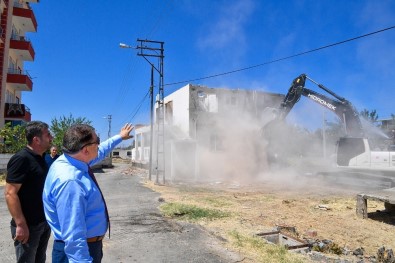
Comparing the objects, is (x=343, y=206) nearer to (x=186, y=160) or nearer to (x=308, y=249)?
(x=308, y=249)

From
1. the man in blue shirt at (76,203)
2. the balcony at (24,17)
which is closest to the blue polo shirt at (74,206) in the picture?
the man in blue shirt at (76,203)

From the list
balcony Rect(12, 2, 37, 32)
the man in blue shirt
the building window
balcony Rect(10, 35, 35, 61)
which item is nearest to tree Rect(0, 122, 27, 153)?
balcony Rect(10, 35, 35, 61)

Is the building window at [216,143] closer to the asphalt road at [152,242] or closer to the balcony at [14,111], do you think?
the balcony at [14,111]

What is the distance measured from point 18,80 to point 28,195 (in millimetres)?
27915

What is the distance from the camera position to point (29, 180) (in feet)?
10.8

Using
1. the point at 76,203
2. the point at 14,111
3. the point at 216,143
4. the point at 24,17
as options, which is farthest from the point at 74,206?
the point at 24,17

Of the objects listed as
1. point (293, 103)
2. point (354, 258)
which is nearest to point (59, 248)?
point (354, 258)

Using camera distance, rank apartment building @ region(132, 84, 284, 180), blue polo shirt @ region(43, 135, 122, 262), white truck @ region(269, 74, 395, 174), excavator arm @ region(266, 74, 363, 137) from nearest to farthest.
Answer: blue polo shirt @ region(43, 135, 122, 262) → white truck @ region(269, 74, 395, 174) → excavator arm @ region(266, 74, 363, 137) → apartment building @ region(132, 84, 284, 180)

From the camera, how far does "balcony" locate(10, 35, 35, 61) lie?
27.7m

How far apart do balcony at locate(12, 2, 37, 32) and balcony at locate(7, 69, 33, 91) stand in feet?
13.9

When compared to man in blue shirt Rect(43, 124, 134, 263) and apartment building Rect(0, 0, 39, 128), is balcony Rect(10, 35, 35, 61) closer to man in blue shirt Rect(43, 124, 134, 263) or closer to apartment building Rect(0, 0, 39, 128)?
apartment building Rect(0, 0, 39, 128)

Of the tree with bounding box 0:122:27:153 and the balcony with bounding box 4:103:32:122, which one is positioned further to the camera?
the balcony with bounding box 4:103:32:122

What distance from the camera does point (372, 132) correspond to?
16.9 metres

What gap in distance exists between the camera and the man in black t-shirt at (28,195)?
3.17m
